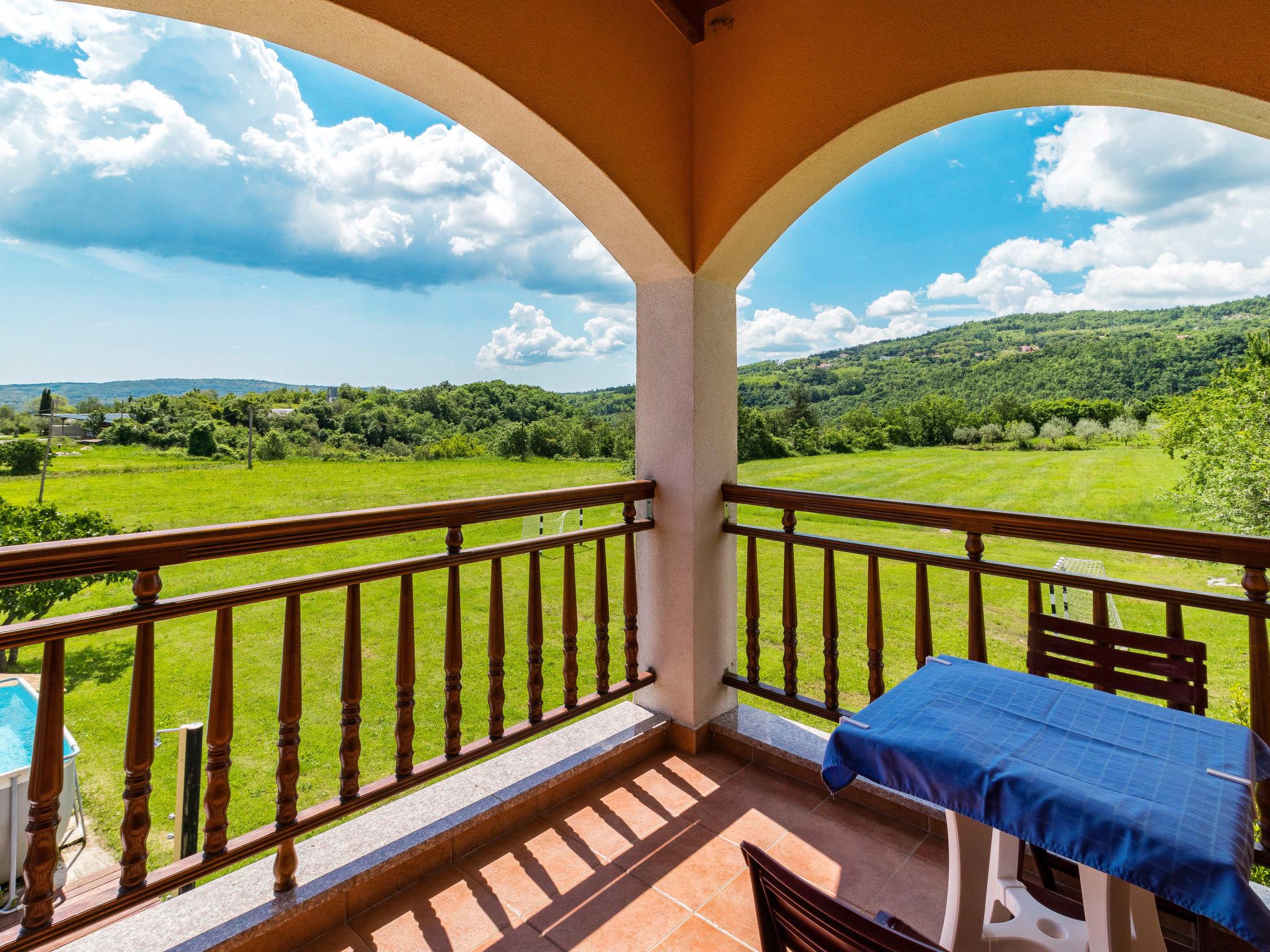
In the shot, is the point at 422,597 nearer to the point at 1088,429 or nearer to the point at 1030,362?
the point at 1030,362

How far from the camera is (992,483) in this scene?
151 inches

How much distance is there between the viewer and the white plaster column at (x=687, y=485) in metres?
2.58

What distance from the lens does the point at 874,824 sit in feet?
6.97

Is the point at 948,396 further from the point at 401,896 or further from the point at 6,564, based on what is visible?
the point at 6,564

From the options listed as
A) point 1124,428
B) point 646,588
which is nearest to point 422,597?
point 646,588

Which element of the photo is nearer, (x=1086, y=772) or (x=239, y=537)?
(x=1086, y=772)

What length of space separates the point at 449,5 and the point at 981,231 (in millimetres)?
9560

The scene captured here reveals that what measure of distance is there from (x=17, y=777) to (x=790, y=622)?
9.08ft

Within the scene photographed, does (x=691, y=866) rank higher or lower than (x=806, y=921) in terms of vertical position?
lower

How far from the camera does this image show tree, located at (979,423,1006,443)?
3707mm

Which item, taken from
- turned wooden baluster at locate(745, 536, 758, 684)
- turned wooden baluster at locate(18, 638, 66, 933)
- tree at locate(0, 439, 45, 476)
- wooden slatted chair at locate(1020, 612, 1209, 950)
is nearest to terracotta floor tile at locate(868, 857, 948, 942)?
wooden slatted chair at locate(1020, 612, 1209, 950)

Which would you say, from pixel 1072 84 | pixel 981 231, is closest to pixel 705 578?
pixel 1072 84

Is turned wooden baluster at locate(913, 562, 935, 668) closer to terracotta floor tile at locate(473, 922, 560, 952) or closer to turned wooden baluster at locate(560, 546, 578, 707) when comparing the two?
turned wooden baluster at locate(560, 546, 578, 707)

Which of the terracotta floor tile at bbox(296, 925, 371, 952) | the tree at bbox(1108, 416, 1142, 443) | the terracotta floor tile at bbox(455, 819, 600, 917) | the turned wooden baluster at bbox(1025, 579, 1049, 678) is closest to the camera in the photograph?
the terracotta floor tile at bbox(296, 925, 371, 952)
